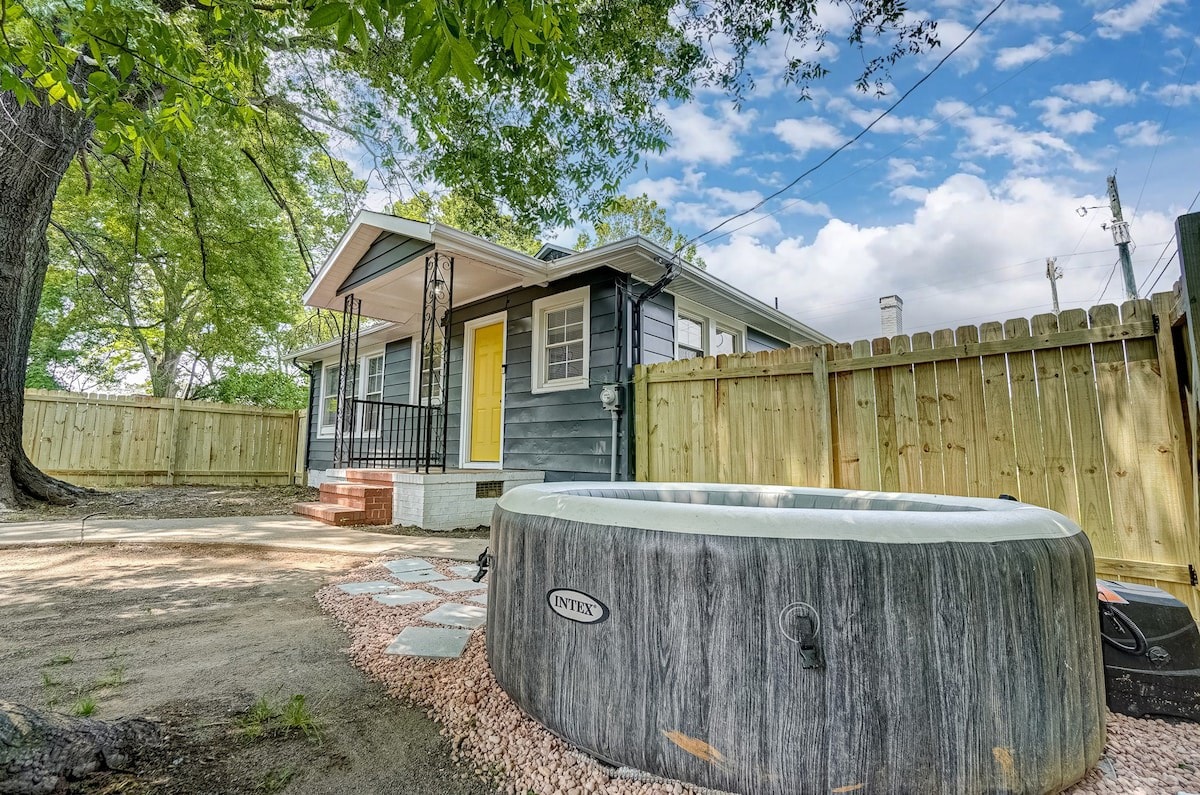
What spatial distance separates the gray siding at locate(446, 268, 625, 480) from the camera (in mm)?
5188

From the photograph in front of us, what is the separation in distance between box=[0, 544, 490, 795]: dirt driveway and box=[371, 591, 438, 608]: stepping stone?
0.28 m

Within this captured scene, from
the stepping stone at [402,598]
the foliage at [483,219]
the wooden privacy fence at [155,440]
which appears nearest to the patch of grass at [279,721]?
the stepping stone at [402,598]

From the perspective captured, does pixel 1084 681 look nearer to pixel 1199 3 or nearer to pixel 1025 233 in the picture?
pixel 1199 3

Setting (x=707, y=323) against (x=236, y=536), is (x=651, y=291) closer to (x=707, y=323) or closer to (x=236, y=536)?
(x=707, y=323)

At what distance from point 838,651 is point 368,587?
99.2 inches

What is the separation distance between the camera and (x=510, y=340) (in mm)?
6203

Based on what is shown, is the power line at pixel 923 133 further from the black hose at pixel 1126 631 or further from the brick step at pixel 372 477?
the brick step at pixel 372 477

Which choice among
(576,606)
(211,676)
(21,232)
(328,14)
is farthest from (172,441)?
Result: (576,606)

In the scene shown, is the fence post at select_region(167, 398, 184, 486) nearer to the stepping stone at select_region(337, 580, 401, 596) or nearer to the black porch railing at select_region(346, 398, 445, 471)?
the black porch railing at select_region(346, 398, 445, 471)

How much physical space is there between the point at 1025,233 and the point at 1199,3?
11703 mm

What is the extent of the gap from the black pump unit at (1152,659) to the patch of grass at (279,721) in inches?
89.8

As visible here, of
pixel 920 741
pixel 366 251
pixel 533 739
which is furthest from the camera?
pixel 366 251

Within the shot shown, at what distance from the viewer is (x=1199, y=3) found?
13.5ft

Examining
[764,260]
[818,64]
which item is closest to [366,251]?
[818,64]
